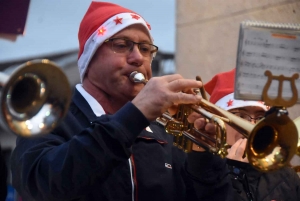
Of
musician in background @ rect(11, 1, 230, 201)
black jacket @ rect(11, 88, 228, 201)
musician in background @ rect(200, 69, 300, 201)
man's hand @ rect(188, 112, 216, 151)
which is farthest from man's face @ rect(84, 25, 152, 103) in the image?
musician in background @ rect(200, 69, 300, 201)

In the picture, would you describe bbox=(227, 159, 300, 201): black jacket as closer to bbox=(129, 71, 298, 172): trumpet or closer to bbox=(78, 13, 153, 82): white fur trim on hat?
bbox=(129, 71, 298, 172): trumpet

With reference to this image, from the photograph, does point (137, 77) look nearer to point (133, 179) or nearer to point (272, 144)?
point (133, 179)

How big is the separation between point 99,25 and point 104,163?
0.99 metres

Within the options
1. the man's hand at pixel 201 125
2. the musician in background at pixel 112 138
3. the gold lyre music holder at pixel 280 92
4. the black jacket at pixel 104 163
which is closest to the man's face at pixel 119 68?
the musician in background at pixel 112 138

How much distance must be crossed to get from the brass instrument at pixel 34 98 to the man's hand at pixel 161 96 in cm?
39

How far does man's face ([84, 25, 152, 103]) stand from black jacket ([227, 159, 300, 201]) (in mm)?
656

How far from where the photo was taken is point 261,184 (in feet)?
10.3

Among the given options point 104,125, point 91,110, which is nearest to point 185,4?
point 91,110

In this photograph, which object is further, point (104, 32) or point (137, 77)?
point (104, 32)

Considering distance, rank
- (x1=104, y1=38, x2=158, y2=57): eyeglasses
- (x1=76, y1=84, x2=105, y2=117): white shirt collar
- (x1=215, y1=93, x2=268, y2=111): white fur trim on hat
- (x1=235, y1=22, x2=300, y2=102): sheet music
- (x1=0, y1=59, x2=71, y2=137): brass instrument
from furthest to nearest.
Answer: (x1=215, y1=93, x2=268, y2=111): white fur trim on hat < (x1=104, y1=38, x2=158, y2=57): eyeglasses < (x1=76, y1=84, x2=105, y2=117): white shirt collar < (x1=235, y1=22, x2=300, y2=102): sheet music < (x1=0, y1=59, x2=71, y2=137): brass instrument

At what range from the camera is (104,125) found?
8.29 ft

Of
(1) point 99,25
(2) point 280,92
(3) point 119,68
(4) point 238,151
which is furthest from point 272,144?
(1) point 99,25

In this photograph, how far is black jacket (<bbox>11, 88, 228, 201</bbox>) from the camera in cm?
249


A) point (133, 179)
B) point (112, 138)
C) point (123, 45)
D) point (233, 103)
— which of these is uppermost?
point (123, 45)
